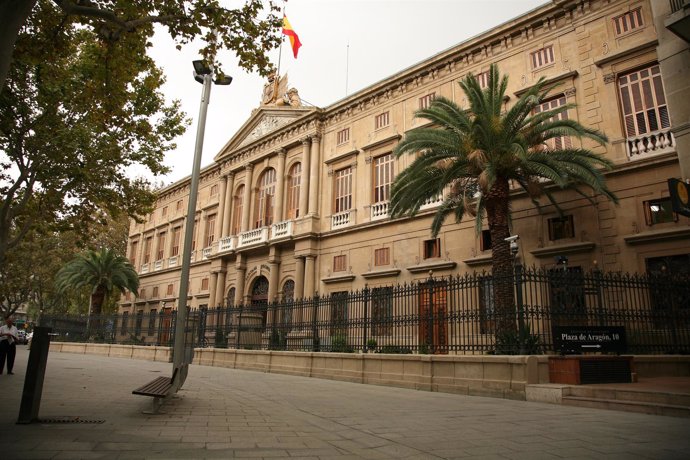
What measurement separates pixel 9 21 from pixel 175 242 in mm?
34828

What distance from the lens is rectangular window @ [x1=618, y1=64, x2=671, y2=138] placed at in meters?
15.1

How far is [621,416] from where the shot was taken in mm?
7270

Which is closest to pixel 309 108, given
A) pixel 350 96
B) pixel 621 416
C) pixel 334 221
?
pixel 350 96

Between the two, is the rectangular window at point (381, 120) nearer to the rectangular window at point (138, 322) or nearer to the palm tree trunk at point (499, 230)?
the palm tree trunk at point (499, 230)

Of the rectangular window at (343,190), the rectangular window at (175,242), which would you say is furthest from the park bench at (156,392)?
the rectangular window at (175,242)

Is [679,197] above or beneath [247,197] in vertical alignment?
beneath

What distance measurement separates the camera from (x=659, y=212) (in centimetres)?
1452

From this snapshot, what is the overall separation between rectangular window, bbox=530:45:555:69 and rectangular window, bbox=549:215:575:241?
6089 millimetres

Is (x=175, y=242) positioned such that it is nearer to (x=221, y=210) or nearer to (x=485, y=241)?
(x=221, y=210)

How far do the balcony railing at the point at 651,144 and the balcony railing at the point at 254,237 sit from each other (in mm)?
18527

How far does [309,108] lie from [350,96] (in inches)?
140

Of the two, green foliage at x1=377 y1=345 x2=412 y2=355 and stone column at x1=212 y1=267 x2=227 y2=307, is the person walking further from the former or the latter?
stone column at x1=212 y1=267 x2=227 y2=307

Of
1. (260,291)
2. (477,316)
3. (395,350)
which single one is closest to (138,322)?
(260,291)

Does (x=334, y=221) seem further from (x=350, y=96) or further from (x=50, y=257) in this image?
(x=50, y=257)
